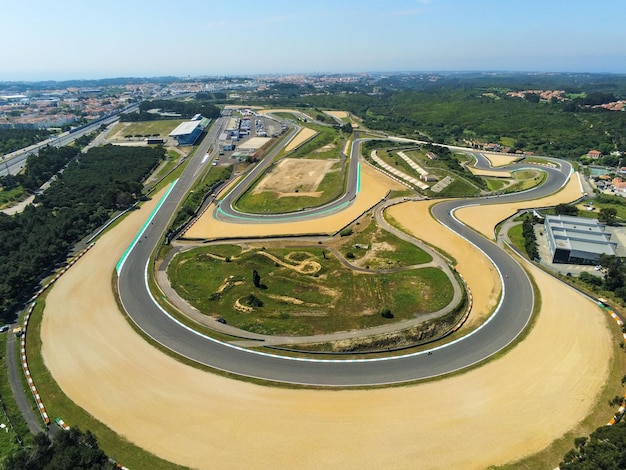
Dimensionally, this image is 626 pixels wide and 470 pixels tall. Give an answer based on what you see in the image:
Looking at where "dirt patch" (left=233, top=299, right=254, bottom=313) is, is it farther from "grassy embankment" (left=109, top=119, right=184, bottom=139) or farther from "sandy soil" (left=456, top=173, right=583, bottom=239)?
"grassy embankment" (left=109, top=119, right=184, bottom=139)

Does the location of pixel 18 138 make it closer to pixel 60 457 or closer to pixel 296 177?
pixel 296 177

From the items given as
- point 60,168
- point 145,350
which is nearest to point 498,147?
point 145,350

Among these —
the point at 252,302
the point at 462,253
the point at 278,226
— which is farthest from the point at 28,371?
the point at 462,253

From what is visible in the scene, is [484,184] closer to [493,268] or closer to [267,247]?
[493,268]

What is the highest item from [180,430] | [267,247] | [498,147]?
[498,147]

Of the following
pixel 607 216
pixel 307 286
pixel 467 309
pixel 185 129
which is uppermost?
pixel 185 129

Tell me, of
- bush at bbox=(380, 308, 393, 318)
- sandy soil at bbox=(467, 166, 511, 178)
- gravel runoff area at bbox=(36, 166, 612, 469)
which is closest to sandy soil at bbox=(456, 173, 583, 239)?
sandy soil at bbox=(467, 166, 511, 178)
